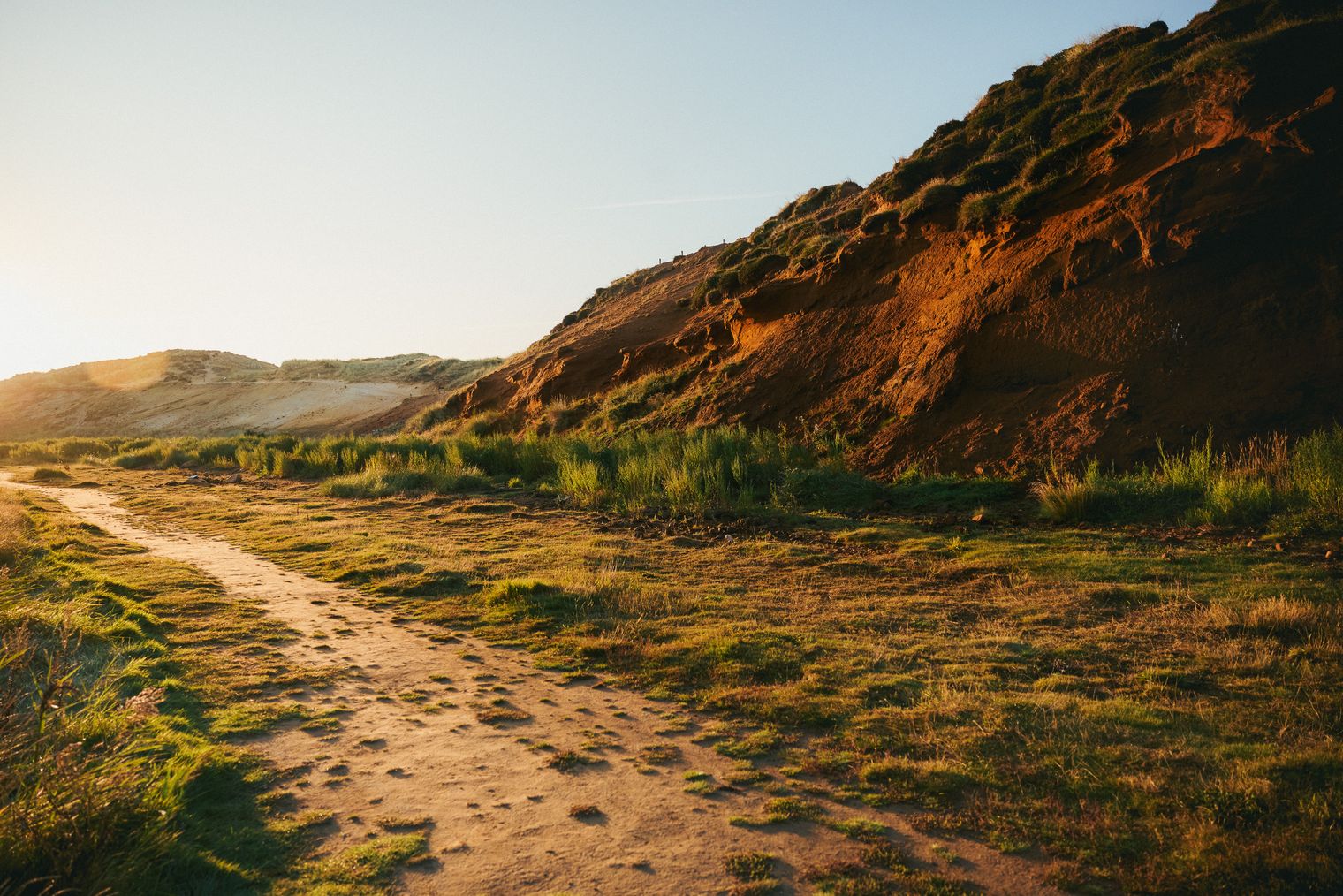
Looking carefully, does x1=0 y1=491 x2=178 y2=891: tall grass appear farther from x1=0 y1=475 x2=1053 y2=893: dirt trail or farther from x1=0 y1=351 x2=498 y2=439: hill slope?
x1=0 y1=351 x2=498 y2=439: hill slope

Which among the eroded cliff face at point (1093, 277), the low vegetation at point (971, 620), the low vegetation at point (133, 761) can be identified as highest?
the eroded cliff face at point (1093, 277)

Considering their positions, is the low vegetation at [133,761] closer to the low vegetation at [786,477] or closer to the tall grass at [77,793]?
the tall grass at [77,793]

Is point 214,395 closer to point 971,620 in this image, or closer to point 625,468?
point 625,468

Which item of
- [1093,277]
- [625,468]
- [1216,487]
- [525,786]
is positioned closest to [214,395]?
[625,468]

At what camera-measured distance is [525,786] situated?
4762 mm

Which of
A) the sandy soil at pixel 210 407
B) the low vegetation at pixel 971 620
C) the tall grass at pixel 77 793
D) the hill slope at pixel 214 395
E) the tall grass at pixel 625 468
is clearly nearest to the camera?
the tall grass at pixel 77 793

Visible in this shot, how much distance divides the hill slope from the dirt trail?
124ft

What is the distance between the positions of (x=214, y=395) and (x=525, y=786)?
6649 centimetres

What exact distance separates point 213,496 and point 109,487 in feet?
22.1

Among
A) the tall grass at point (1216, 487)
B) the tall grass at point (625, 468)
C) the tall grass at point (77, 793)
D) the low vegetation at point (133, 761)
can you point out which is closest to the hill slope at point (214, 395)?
the tall grass at point (625, 468)

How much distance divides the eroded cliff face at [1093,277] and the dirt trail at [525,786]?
945 centimetres

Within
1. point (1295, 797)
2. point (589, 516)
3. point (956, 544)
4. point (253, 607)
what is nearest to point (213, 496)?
point (589, 516)

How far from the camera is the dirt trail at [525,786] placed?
3.80 m

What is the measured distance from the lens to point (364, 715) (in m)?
5.96
